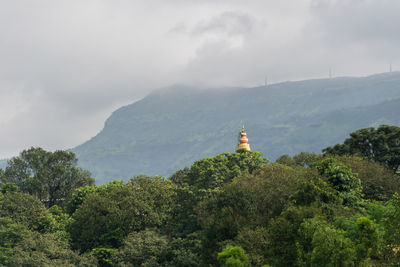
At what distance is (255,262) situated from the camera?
42.1m

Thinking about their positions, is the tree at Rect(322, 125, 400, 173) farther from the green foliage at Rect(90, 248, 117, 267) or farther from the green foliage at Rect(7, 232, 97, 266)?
the green foliage at Rect(7, 232, 97, 266)

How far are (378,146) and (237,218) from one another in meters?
25.9

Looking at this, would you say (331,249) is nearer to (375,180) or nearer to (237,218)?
(237,218)

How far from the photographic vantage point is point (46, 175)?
95938 millimetres

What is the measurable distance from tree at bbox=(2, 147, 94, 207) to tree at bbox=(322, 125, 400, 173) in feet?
154

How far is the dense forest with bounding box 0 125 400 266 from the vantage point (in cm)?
3362

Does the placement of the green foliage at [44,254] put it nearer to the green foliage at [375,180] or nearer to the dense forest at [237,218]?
the dense forest at [237,218]

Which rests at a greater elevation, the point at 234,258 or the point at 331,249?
the point at 331,249

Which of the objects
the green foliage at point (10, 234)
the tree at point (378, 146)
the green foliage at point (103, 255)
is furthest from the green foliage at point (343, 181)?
the green foliage at point (10, 234)

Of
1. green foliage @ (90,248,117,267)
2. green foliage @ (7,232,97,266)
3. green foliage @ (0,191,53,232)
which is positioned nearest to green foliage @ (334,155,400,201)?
green foliage @ (90,248,117,267)

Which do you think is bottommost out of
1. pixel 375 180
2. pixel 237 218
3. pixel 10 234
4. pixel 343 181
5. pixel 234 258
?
pixel 10 234

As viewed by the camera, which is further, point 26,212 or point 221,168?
point 26,212

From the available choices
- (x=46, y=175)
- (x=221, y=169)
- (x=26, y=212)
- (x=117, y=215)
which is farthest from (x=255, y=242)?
(x=46, y=175)

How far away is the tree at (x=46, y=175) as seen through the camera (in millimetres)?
95188
